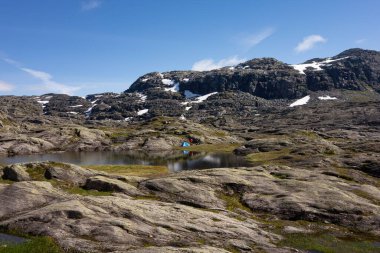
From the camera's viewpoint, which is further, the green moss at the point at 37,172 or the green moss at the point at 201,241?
the green moss at the point at 37,172

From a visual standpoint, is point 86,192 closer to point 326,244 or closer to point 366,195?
point 326,244

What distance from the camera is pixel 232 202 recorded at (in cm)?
6216

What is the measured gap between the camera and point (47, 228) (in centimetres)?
4131

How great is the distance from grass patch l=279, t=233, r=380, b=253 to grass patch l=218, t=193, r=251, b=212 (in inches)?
465

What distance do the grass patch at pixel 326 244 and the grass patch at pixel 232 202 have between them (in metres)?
11.8

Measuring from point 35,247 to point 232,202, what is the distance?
33.6 metres

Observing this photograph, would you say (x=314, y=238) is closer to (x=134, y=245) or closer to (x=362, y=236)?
(x=362, y=236)

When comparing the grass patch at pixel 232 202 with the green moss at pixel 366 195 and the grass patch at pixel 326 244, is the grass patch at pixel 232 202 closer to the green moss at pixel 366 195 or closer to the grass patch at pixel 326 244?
the grass patch at pixel 326 244

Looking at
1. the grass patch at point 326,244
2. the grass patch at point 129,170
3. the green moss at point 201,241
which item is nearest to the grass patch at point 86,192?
the green moss at point 201,241

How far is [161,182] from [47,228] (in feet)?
87.1

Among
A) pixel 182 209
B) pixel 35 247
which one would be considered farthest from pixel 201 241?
pixel 35 247

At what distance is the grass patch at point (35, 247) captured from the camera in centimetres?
3566

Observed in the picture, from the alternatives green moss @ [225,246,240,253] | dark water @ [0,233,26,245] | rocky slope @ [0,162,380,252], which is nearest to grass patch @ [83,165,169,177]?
rocky slope @ [0,162,380,252]

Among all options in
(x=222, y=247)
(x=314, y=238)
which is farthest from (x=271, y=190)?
(x=222, y=247)
